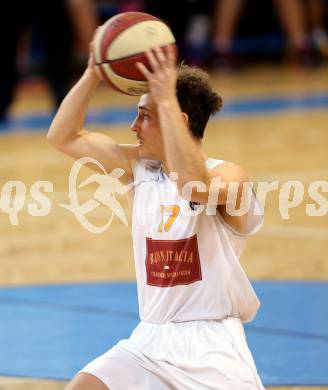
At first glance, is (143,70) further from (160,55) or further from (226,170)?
(226,170)

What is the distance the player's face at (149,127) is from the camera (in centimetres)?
374

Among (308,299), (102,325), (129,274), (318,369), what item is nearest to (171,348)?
(318,369)

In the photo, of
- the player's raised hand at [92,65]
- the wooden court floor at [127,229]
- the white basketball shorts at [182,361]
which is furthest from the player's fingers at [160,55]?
the wooden court floor at [127,229]

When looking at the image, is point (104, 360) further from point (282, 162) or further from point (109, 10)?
point (109, 10)

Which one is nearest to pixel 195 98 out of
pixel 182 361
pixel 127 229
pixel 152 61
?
pixel 152 61

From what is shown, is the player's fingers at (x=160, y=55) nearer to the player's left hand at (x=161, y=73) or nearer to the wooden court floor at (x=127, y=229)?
the player's left hand at (x=161, y=73)

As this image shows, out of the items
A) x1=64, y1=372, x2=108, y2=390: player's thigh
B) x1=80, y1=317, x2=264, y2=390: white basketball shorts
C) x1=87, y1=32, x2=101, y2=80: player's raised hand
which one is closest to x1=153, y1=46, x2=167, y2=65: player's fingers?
x1=87, y1=32, x2=101, y2=80: player's raised hand

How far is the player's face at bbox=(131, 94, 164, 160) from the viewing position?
12.3 feet

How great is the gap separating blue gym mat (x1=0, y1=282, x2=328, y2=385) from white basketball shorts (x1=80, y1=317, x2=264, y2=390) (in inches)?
31.0

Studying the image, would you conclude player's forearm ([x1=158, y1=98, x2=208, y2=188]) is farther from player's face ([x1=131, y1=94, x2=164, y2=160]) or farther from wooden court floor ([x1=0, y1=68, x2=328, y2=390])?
wooden court floor ([x1=0, y1=68, x2=328, y2=390])

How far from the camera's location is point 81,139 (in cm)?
402

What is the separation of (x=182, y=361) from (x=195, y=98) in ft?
2.99

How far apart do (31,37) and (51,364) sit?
1253 cm

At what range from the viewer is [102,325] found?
5238 mm
